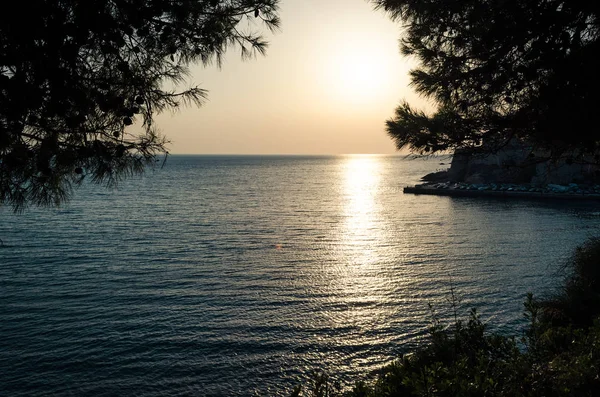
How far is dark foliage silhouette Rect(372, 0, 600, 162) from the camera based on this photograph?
8273 millimetres

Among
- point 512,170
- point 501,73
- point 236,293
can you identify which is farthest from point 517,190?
point 501,73

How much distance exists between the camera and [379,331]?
15.9 metres

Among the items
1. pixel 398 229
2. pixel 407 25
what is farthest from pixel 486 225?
pixel 407 25

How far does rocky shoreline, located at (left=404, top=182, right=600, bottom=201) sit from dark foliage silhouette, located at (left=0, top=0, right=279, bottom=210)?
61519 millimetres

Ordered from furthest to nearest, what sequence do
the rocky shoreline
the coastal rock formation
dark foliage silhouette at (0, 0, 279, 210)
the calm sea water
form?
the coastal rock formation, the rocky shoreline, the calm sea water, dark foliage silhouette at (0, 0, 279, 210)

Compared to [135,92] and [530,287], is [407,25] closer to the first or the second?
[135,92]

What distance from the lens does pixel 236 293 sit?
20.3 m

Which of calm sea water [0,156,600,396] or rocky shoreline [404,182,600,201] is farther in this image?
rocky shoreline [404,182,600,201]

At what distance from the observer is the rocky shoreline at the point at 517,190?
59569 millimetres

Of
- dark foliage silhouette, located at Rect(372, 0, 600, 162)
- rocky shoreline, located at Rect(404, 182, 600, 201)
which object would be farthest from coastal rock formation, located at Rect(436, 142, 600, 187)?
dark foliage silhouette, located at Rect(372, 0, 600, 162)

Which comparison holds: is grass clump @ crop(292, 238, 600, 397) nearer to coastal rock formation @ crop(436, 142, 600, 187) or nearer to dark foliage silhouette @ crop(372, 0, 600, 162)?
dark foliage silhouette @ crop(372, 0, 600, 162)

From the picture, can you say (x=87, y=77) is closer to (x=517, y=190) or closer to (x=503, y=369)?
(x=503, y=369)

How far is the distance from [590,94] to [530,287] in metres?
14.0

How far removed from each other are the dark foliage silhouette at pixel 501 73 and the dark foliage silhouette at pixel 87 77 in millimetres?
3949
